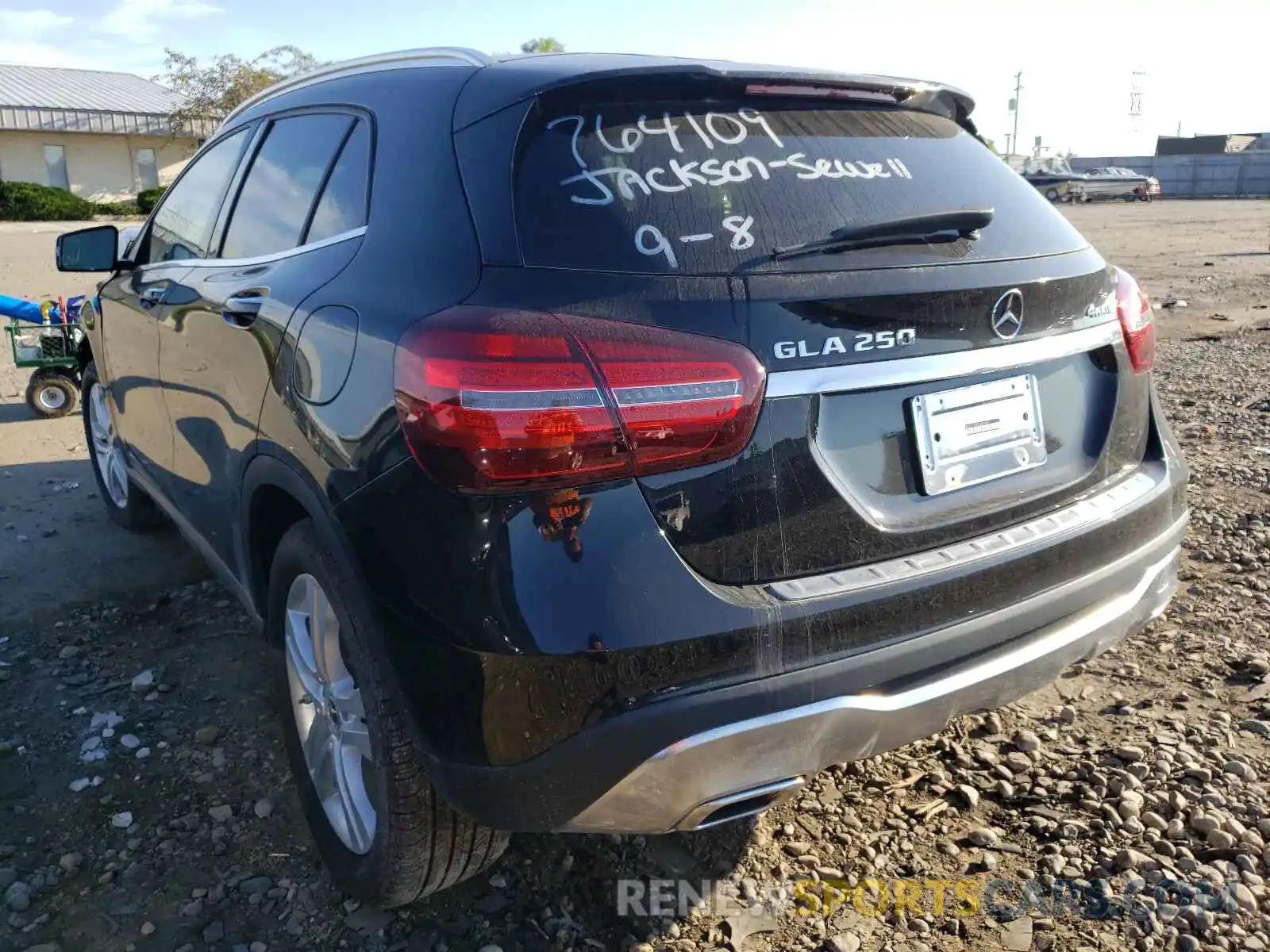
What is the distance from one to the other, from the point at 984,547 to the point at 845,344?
Answer: 54 centimetres

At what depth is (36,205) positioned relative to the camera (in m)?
35.1

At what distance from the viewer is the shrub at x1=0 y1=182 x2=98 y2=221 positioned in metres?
34.9

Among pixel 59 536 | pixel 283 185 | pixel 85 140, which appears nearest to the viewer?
pixel 283 185

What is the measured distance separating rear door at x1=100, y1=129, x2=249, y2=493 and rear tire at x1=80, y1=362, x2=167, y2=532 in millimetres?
413

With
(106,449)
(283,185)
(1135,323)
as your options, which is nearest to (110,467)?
(106,449)

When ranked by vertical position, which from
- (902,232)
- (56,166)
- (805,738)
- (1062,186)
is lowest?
(805,738)

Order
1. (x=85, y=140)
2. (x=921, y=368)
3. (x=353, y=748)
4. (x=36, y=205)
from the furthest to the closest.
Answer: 1. (x=85, y=140)
2. (x=36, y=205)
3. (x=353, y=748)
4. (x=921, y=368)

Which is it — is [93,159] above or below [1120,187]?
above

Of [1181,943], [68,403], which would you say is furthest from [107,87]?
[1181,943]

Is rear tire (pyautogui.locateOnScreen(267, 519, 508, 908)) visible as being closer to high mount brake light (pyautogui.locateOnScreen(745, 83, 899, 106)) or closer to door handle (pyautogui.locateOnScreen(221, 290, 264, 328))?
Answer: door handle (pyautogui.locateOnScreen(221, 290, 264, 328))

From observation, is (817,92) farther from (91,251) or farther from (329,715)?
(91,251)

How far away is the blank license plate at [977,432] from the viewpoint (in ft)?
6.69

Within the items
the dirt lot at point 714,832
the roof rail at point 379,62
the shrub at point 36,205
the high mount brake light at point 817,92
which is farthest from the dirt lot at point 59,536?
the shrub at point 36,205

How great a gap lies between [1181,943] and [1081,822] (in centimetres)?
43
